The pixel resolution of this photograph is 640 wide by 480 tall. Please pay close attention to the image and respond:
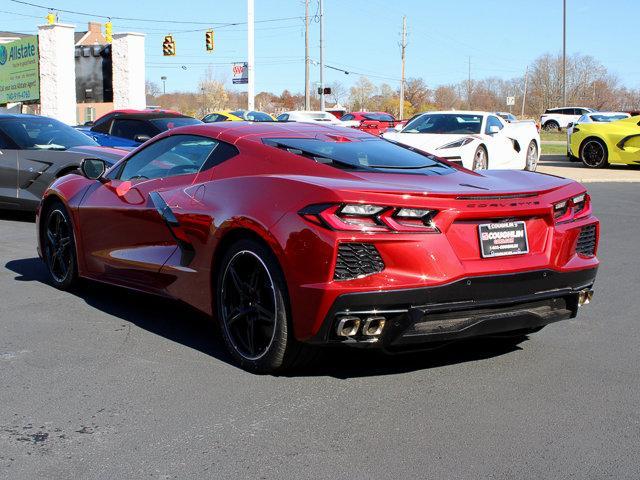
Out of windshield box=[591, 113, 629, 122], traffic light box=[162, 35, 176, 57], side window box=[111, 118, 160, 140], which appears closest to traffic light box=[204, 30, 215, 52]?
traffic light box=[162, 35, 176, 57]

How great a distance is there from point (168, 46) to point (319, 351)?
4499cm

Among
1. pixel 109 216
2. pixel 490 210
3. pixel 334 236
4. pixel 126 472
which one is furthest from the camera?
pixel 109 216

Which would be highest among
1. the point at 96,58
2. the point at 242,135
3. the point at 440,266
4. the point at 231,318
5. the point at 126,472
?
the point at 96,58

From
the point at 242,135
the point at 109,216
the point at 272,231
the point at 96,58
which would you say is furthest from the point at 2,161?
the point at 96,58

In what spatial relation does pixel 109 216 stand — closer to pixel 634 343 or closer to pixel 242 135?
pixel 242 135


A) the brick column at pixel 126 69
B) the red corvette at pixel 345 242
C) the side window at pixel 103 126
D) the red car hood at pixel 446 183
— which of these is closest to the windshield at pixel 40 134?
the side window at pixel 103 126

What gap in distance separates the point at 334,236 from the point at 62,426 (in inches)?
60.0

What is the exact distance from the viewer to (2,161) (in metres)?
11.4

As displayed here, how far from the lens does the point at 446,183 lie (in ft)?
15.2

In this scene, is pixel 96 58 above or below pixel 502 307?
above

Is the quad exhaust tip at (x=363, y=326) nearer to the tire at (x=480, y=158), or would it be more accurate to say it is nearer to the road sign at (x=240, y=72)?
the tire at (x=480, y=158)

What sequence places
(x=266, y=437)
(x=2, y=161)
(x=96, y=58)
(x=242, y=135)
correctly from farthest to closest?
(x=96, y=58)
(x=2, y=161)
(x=242, y=135)
(x=266, y=437)

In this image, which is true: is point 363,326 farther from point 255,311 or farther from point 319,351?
point 255,311

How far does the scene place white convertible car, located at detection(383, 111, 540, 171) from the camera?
16.6 metres
